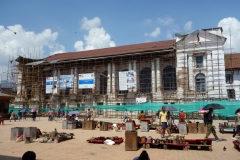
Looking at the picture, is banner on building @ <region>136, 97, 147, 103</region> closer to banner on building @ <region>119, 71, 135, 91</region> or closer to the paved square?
banner on building @ <region>119, 71, 135, 91</region>

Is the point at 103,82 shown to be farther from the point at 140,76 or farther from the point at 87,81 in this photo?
the point at 140,76

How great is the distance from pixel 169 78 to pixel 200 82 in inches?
180

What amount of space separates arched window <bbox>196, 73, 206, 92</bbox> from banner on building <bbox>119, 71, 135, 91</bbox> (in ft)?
29.2

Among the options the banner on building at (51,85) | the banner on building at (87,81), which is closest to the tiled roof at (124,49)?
the banner on building at (87,81)

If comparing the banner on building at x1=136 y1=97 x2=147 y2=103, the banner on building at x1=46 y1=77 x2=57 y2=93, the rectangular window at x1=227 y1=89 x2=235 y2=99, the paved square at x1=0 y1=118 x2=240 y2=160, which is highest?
the banner on building at x1=46 y1=77 x2=57 y2=93

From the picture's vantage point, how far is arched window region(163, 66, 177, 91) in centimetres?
3238

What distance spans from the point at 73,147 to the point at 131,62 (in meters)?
25.6

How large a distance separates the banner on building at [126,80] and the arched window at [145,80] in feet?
6.87

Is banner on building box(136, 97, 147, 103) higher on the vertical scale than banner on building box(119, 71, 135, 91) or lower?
lower

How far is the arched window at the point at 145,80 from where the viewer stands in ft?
110

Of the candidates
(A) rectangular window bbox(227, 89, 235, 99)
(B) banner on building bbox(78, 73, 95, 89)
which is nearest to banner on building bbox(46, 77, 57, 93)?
(B) banner on building bbox(78, 73, 95, 89)

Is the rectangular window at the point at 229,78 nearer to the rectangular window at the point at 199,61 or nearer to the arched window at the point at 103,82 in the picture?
the rectangular window at the point at 199,61

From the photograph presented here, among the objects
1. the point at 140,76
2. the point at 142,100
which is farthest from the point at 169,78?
the point at 142,100

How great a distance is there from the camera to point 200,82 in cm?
3017
